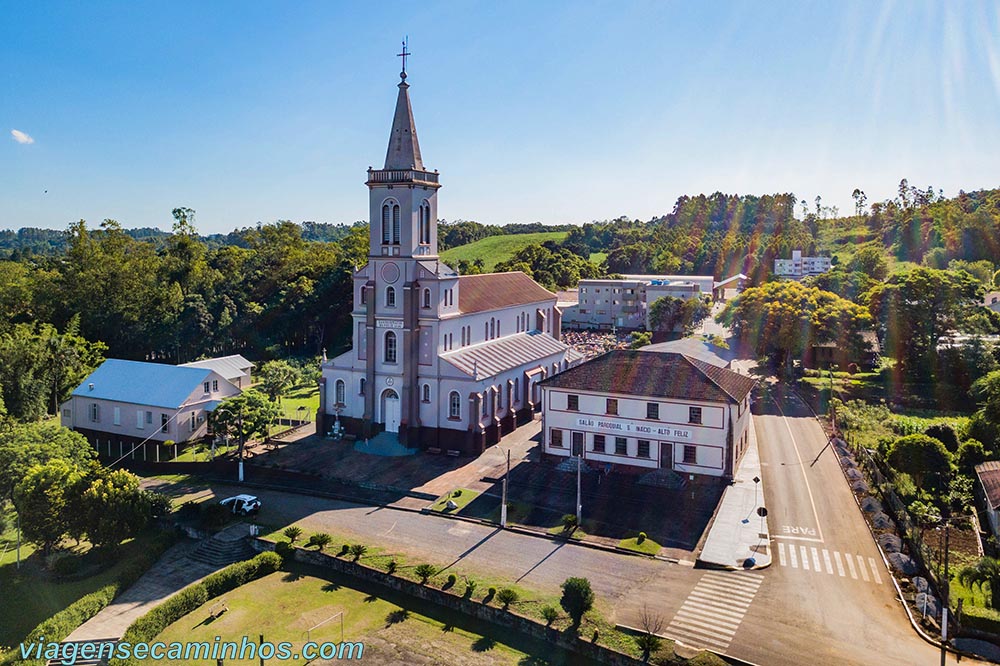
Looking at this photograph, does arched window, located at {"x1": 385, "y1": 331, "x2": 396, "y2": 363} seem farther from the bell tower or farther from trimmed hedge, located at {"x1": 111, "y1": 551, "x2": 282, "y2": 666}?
trimmed hedge, located at {"x1": 111, "y1": 551, "x2": 282, "y2": 666}

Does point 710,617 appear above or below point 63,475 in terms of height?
below

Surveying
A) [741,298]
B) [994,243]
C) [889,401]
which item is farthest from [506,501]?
[994,243]

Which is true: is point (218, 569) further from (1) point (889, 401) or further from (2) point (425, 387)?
(1) point (889, 401)

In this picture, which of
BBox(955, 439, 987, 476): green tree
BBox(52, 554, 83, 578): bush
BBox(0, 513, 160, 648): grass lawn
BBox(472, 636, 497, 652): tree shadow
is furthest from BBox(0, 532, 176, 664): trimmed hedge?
BBox(955, 439, 987, 476): green tree

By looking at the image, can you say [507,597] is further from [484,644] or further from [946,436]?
[946,436]

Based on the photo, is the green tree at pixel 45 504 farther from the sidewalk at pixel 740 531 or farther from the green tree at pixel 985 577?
the green tree at pixel 985 577

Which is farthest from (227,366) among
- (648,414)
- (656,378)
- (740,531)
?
(740,531)
